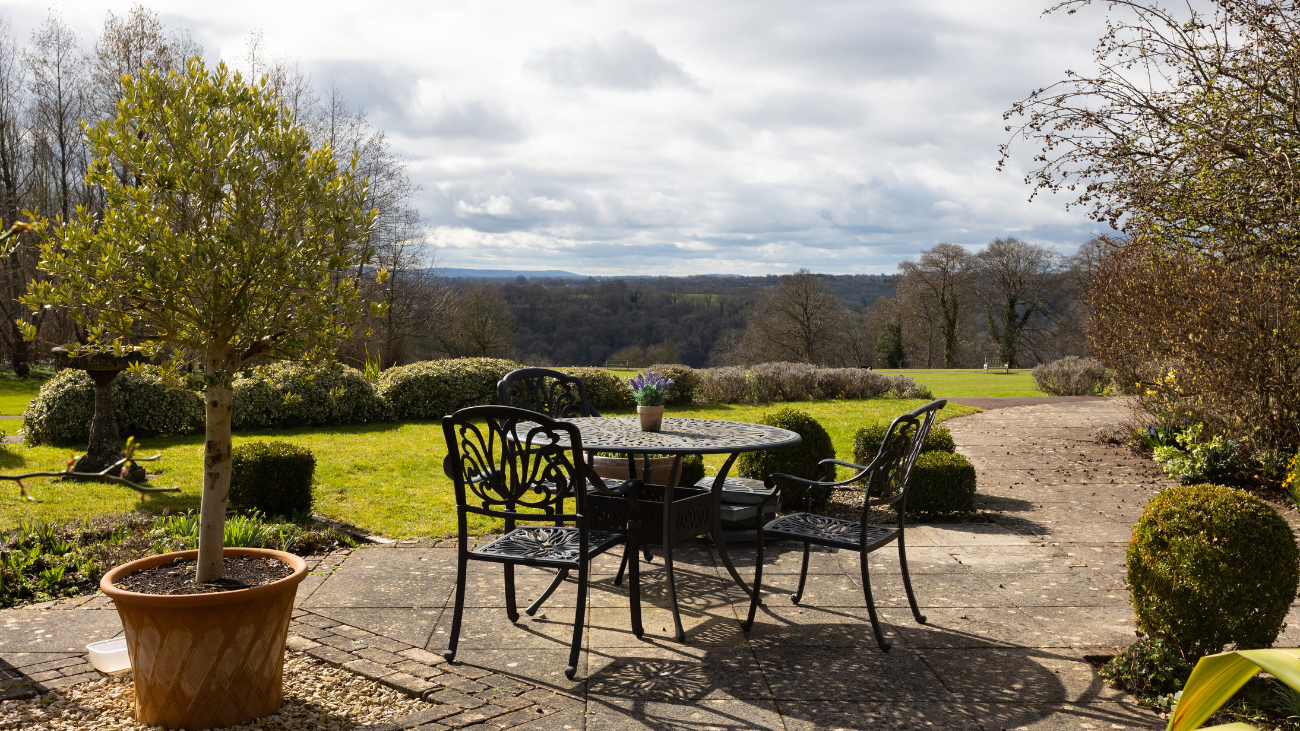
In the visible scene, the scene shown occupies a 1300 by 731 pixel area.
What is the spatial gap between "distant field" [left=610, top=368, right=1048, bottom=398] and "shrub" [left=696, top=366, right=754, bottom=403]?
201 cm

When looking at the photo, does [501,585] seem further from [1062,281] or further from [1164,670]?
[1062,281]

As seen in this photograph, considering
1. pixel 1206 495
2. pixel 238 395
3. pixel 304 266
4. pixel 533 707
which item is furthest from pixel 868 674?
pixel 238 395

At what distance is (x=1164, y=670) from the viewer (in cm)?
316

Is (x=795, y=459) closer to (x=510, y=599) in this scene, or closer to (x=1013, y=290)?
(x=510, y=599)

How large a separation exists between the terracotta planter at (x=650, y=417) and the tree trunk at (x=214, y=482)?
2.19 meters

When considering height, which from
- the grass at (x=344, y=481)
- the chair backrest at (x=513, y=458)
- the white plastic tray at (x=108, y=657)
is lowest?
the grass at (x=344, y=481)

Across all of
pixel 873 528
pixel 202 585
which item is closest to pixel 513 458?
pixel 202 585

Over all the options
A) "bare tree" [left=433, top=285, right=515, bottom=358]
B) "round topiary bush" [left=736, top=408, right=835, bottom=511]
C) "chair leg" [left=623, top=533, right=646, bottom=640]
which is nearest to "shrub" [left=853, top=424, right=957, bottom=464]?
"round topiary bush" [left=736, top=408, right=835, bottom=511]

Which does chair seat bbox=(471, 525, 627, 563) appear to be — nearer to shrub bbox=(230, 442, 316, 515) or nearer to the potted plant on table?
the potted plant on table

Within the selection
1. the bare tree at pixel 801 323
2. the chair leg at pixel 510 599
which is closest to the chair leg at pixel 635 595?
the chair leg at pixel 510 599

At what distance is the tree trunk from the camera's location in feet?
9.76

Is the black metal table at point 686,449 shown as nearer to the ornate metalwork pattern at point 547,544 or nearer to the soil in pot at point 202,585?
the ornate metalwork pattern at point 547,544

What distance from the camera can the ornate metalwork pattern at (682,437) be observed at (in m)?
3.75

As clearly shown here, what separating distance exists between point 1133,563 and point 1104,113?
18.4 ft
